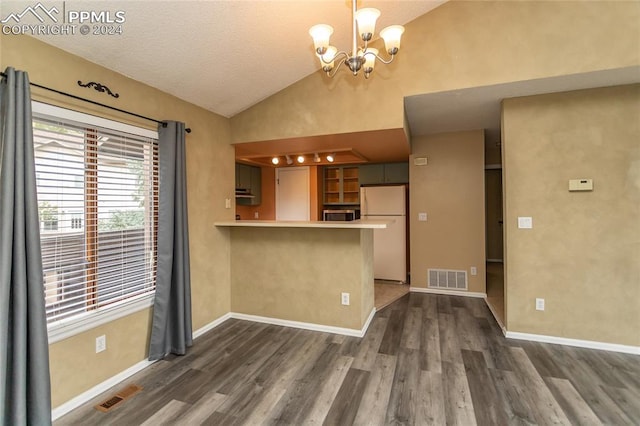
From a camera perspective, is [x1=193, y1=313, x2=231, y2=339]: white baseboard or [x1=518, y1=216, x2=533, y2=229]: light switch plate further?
[x1=193, y1=313, x2=231, y2=339]: white baseboard

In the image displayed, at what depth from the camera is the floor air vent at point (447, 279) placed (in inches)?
173

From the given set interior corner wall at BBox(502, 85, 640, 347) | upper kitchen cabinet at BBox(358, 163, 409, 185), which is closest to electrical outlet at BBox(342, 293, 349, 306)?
interior corner wall at BBox(502, 85, 640, 347)

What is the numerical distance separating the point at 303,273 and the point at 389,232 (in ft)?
7.55

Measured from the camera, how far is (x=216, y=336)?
3.12 metres

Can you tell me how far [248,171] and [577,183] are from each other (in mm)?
4991

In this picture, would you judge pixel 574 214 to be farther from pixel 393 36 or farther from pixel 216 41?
pixel 216 41

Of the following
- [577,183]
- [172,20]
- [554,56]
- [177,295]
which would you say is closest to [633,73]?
[554,56]

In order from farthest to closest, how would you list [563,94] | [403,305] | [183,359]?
[403,305] < [563,94] < [183,359]

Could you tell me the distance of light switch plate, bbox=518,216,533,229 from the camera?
2.96 m

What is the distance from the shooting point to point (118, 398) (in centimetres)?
213

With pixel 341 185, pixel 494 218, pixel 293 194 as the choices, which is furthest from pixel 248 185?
pixel 494 218

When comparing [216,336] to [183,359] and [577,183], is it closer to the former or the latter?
[183,359]

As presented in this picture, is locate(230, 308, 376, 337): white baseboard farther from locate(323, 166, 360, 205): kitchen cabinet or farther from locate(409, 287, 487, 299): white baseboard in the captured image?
locate(323, 166, 360, 205): kitchen cabinet

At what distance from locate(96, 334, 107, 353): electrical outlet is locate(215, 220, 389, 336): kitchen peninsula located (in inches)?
57.7
